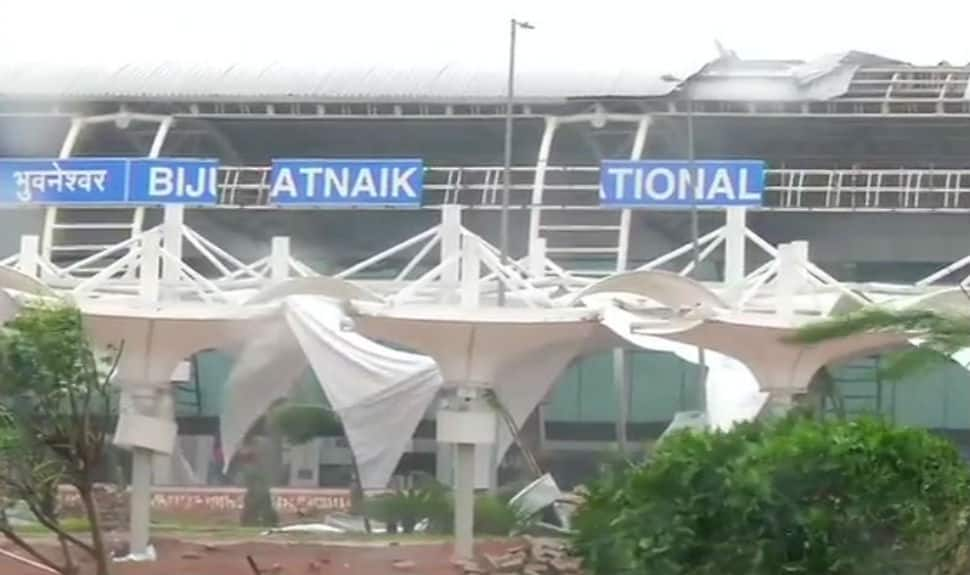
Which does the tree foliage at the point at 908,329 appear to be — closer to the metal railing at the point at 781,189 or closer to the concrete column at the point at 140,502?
the concrete column at the point at 140,502

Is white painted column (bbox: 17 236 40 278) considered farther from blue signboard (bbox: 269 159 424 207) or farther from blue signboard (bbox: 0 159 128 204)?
blue signboard (bbox: 269 159 424 207)

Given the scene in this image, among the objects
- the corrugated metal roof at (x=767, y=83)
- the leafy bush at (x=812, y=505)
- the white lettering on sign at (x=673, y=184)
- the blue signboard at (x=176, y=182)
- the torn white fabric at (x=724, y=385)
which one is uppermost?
the corrugated metal roof at (x=767, y=83)

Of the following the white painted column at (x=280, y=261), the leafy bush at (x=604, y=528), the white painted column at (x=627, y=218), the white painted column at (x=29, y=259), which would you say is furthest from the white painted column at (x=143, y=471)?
the white painted column at (x=627, y=218)

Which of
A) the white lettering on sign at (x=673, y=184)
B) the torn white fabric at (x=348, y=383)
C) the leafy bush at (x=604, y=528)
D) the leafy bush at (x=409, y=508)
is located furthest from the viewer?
the white lettering on sign at (x=673, y=184)

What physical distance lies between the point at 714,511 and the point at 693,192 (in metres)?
25.5

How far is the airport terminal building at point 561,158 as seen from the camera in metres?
52.0

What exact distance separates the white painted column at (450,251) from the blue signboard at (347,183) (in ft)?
32.0

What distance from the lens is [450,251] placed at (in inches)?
1347

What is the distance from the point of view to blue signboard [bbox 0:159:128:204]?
140 feet

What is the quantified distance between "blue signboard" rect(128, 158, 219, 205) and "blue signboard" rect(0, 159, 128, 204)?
1.86 feet

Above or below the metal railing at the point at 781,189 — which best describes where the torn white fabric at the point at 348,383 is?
below

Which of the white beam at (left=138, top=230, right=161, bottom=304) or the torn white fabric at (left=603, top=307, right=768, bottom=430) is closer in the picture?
the white beam at (left=138, top=230, right=161, bottom=304)

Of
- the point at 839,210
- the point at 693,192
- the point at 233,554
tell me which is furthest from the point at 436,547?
the point at 839,210

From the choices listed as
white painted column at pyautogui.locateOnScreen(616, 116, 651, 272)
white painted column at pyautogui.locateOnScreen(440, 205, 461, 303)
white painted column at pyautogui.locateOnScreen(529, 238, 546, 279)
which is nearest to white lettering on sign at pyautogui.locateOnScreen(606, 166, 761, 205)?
white painted column at pyautogui.locateOnScreen(616, 116, 651, 272)
